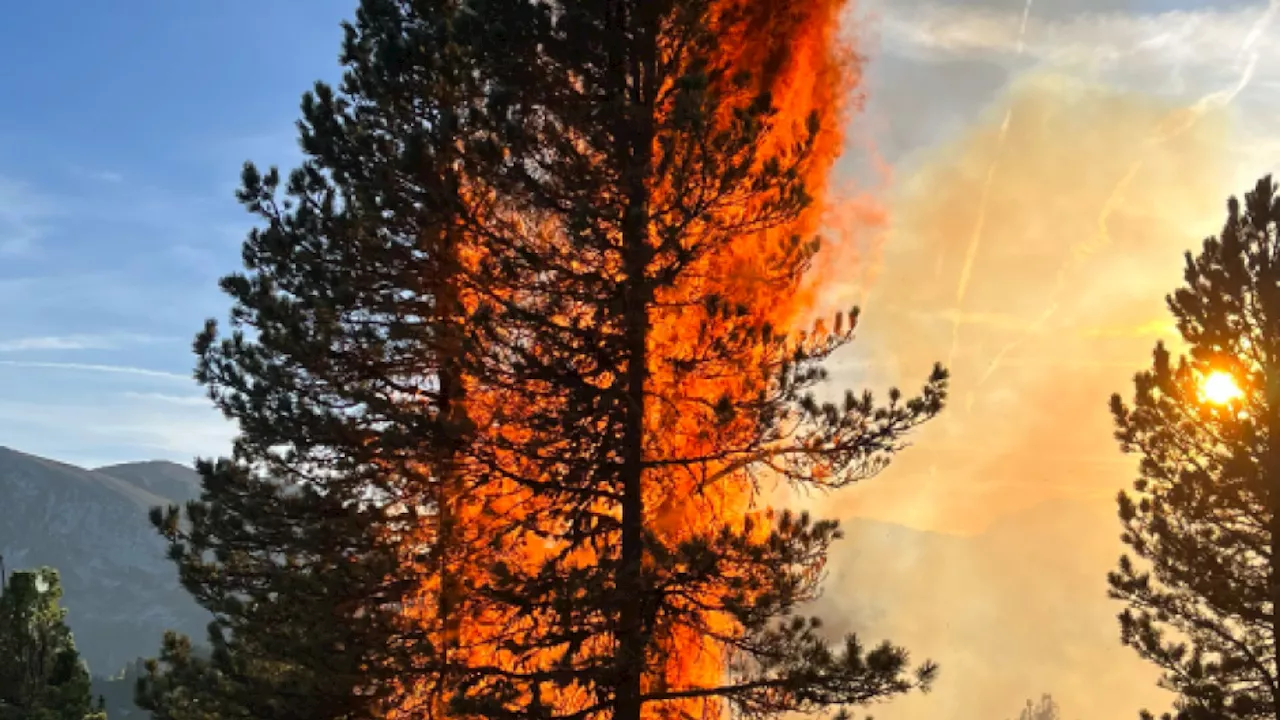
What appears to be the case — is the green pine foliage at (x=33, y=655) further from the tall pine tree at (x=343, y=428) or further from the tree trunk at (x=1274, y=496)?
the tree trunk at (x=1274, y=496)

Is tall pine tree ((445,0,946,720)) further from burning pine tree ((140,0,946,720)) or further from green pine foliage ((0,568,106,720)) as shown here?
green pine foliage ((0,568,106,720))

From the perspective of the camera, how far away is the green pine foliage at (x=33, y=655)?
2173 cm

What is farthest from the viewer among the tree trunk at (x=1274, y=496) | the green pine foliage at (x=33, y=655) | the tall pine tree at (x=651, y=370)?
the green pine foliage at (x=33, y=655)

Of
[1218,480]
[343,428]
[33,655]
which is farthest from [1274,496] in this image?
[33,655]

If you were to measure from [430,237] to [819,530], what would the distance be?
5.75 metres

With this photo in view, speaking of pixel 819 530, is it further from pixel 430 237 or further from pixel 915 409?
pixel 430 237

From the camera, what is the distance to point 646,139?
31.7ft

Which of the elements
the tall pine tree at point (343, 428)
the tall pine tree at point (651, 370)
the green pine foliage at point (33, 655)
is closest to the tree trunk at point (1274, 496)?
the tall pine tree at point (651, 370)

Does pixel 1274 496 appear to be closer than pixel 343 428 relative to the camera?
No

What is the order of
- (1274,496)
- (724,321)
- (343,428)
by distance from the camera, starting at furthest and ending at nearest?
(1274,496), (343,428), (724,321)

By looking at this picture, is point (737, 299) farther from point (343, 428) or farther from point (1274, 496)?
point (1274, 496)

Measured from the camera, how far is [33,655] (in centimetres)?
2206

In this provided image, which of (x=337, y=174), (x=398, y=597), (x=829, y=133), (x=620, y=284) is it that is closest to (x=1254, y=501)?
(x=829, y=133)

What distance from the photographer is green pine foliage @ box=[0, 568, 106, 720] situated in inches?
856
